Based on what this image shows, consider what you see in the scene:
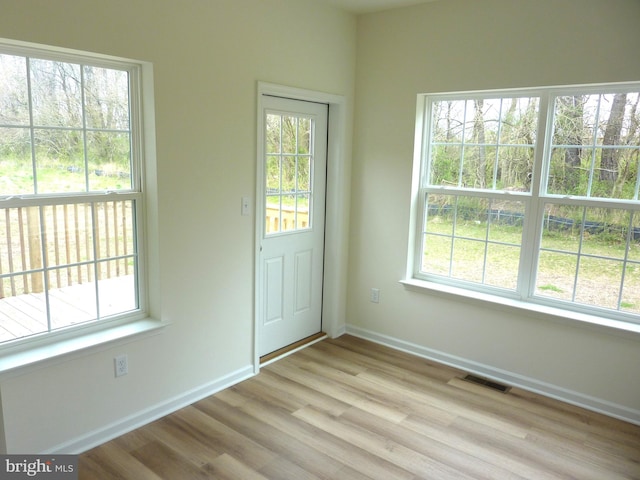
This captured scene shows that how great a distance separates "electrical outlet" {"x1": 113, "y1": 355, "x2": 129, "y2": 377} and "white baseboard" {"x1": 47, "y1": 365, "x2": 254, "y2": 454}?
0.28 metres

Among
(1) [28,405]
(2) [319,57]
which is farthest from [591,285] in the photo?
(1) [28,405]

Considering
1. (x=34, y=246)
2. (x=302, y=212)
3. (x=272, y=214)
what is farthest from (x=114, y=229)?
(x=302, y=212)

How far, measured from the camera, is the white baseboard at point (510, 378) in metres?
3.14

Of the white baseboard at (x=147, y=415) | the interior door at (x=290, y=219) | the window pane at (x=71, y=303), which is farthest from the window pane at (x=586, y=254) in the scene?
the window pane at (x=71, y=303)

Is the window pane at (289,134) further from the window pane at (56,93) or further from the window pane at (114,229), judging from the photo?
the window pane at (56,93)

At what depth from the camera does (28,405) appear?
239 centimetres

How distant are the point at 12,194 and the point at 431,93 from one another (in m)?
Result: 2.82

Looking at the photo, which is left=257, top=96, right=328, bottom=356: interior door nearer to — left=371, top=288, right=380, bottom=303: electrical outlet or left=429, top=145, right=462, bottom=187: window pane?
left=371, top=288, right=380, bottom=303: electrical outlet

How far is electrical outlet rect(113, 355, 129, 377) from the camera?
2738 mm

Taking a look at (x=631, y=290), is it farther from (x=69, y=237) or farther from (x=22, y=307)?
(x=22, y=307)

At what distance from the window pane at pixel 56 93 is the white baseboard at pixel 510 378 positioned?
2843 millimetres

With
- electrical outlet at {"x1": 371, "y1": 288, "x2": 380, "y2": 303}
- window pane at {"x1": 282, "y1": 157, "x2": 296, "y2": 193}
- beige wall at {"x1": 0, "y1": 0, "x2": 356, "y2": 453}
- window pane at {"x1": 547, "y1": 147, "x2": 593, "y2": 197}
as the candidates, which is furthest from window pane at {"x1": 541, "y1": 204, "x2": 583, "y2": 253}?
beige wall at {"x1": 0, "y1": 0, "x2": 356, "y2": 453}

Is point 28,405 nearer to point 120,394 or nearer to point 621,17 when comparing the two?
point 120,394

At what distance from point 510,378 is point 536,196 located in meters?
1.32
